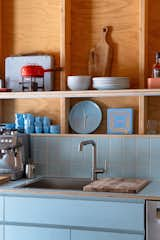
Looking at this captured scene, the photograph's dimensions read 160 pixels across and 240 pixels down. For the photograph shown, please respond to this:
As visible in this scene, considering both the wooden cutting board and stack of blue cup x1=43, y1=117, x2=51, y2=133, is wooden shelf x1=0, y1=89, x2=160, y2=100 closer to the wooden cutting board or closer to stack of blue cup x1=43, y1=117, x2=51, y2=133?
stack of blue cup x1=43, y1=117, x2=51, y2=133

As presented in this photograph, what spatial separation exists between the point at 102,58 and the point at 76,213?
49.3 inches

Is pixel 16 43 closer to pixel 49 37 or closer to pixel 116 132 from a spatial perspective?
→ pixel 49 37

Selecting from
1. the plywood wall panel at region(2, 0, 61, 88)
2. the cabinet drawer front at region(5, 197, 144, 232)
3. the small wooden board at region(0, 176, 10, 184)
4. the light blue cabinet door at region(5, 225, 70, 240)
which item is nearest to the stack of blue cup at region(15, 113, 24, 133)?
the plywood wall panel at region(2, 0, 61, 88)

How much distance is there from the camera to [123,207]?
2971 mm

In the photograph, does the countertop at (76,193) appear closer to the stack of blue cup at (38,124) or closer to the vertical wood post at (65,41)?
the stack of blue cup at (38,124)

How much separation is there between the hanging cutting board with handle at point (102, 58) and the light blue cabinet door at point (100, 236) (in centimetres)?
124

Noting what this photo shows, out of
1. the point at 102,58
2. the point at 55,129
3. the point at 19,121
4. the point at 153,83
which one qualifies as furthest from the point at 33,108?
the point at 153,83

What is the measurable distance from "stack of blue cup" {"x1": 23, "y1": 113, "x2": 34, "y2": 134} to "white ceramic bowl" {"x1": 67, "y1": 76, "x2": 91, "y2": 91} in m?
0.45

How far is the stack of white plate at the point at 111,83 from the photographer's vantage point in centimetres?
349

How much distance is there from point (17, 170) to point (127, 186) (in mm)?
899

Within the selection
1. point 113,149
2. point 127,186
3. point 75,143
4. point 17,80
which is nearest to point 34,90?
point 17,80

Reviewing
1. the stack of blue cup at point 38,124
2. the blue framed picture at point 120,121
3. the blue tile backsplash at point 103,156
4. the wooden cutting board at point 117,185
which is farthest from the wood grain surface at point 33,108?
the wooden cutting board at point 117,185

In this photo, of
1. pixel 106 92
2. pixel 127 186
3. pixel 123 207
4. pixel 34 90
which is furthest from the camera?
pixel 34 90

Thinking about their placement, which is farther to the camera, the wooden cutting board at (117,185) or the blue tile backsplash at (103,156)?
the blue tile backsplash at (103,156)
